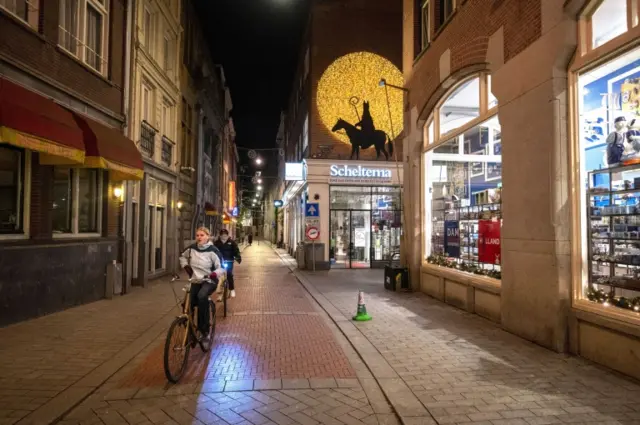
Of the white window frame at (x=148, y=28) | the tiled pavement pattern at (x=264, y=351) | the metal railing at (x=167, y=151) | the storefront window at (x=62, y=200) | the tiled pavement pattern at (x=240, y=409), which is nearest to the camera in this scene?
the tiled pavement pattern at (x=240, y=409)

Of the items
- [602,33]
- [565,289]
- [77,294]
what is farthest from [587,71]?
[77,294]

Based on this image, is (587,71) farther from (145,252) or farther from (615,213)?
(145,252)

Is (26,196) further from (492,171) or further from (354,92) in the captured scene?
(354,92)

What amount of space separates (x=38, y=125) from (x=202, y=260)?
3.79m

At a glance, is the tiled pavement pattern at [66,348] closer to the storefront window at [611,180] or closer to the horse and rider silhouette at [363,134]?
the storefront window at [611,180]

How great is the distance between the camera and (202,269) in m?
6.13

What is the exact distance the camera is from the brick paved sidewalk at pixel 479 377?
4.29m

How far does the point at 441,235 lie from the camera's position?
1151 centimetres

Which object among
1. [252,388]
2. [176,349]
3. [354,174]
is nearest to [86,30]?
[176,349]

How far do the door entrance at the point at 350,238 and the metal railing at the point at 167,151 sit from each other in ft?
24.5

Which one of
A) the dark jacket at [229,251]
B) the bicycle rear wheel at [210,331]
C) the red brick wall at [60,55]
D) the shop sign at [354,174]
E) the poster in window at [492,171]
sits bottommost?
the bicycle rear wheel at [210,331]

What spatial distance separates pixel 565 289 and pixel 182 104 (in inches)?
663

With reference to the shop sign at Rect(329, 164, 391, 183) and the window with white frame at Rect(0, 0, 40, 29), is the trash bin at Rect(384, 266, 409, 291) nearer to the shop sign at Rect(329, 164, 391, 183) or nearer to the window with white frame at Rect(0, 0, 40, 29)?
the shop sign at Rect(329, 164, 391, 183)

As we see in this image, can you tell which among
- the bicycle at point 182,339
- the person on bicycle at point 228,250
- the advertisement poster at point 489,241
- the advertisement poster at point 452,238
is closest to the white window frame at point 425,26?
the advertisement poster at point 452,238
